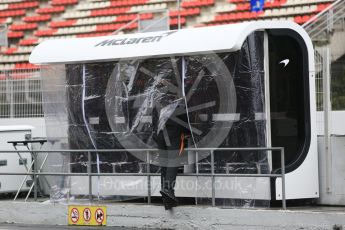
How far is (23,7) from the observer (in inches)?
1053

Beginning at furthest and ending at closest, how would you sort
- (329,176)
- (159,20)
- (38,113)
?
(159,20) < (38,113) < (329,176)

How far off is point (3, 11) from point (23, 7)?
0.86m

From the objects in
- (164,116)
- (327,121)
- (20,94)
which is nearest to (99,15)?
(20,94)

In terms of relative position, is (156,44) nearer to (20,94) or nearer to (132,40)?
(132,40)

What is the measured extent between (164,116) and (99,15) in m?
13.7

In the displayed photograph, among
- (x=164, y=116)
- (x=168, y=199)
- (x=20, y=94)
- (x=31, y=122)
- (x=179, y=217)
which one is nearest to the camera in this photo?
(x=168, y=199)

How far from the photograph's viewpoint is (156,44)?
1170cm

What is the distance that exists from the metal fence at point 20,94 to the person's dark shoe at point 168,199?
23.7 feet

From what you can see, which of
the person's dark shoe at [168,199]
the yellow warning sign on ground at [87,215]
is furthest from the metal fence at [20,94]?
the person's dark shoe at [168,199]

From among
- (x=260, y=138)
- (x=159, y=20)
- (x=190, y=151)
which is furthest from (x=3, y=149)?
(x=159, y=20)

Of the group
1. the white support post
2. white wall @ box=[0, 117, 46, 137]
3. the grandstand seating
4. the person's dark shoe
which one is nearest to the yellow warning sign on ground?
the person's dark shoe

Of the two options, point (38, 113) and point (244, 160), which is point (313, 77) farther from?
point (38, 113)

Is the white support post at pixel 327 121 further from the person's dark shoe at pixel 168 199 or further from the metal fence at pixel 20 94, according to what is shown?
the metal fence at pixel 20 94

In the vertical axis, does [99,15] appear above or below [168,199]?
above
